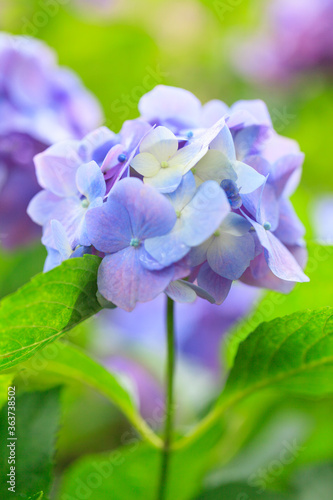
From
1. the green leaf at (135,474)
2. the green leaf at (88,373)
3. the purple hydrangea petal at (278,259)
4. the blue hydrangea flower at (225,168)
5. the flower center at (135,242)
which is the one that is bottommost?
the green leaf at (135,474)

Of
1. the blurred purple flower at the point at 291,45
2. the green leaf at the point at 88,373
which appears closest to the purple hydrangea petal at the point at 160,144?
the green leaf at the point at 88,373

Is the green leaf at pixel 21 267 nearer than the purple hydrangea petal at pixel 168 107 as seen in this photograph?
No

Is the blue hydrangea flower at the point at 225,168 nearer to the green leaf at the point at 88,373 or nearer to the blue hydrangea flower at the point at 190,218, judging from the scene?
the blue hydrangea flower at the point at 190,218

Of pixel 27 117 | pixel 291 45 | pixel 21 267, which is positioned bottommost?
pixel 21 267

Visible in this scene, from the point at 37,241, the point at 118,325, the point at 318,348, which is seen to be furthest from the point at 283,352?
the point at 118,325

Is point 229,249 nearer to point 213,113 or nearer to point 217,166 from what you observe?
point 217,166

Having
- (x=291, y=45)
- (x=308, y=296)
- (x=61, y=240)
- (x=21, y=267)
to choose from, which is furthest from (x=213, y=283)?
(x=291, y=45)

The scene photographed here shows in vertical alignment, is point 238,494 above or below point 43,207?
below
